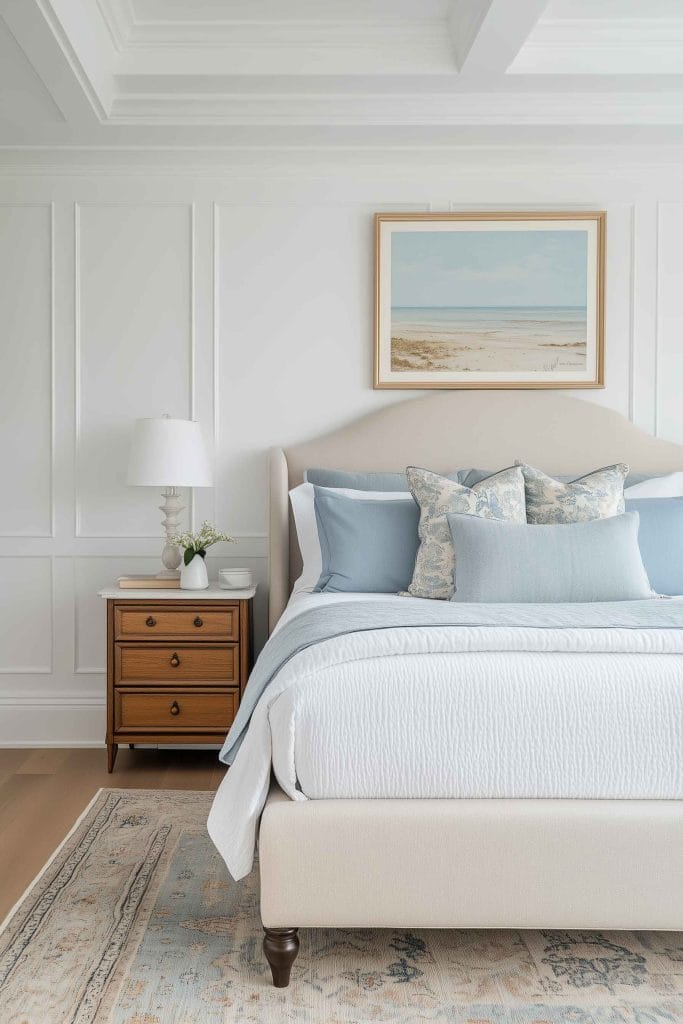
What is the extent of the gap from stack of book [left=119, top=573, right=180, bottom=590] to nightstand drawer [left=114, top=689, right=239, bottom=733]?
40 centimetres

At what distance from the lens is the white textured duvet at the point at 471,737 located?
190 centimetres

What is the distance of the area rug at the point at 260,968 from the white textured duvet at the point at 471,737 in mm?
284

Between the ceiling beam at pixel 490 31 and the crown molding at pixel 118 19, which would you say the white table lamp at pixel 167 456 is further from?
the ceiling beam at pixel 490 31

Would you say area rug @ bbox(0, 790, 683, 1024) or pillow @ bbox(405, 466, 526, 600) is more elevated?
pillow @ bbox(405, 466, 526, 600)

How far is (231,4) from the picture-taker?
3.19 metres

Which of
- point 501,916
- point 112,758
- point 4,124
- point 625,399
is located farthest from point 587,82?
point 112,758

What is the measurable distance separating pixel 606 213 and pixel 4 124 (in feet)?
8.35

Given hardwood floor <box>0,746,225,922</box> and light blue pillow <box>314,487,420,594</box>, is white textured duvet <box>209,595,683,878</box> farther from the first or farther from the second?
light blue pillow <box>314,487,420,594</box>

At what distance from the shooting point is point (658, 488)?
3.57 metres

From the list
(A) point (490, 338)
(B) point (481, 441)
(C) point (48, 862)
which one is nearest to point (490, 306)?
(A) point (490, 338)

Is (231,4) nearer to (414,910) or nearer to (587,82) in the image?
(587,82)

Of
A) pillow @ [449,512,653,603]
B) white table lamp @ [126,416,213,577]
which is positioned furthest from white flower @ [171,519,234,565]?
pillow @ [449,512,653,603]

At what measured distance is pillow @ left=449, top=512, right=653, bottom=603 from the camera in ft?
9.09

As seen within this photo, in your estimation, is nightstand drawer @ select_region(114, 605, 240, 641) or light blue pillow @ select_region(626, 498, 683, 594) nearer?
light blue pillow @ select_region(626, 498, 683, 594)
